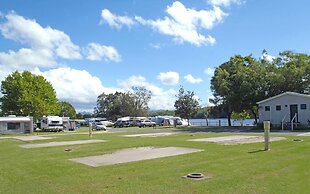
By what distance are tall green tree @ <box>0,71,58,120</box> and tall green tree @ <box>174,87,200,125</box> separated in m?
22.4

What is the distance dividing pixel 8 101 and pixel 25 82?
4287mm

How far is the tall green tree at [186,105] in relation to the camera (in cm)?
6456

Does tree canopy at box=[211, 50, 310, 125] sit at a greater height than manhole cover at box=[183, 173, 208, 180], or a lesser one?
Answer: greater

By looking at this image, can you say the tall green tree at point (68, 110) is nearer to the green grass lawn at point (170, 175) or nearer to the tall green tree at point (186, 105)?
the tall green tree at point (186, 105)

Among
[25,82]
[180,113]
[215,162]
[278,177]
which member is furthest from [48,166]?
[180,113]

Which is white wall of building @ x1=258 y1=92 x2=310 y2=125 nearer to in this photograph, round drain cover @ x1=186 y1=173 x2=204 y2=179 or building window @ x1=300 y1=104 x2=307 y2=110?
building window @ x1=300 y1=104 x2=307 y2=110

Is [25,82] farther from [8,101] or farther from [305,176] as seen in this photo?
[305,176]

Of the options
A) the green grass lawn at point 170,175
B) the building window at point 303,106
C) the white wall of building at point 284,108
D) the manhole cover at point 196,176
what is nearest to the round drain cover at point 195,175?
the manhole cover at point 196,176

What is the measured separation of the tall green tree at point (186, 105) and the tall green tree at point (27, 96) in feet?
73.4

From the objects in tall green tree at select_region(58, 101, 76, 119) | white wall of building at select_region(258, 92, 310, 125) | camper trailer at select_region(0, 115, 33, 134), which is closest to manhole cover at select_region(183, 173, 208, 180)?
white wall of building at select_region(258, 92, 310, 125)

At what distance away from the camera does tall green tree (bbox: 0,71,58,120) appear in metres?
55.8

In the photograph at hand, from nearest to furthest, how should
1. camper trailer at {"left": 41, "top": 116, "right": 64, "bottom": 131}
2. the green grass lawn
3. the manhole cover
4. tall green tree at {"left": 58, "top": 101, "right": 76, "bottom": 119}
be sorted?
the green grass lawn < the manhole cover < camper trailer at {"left": 41, "top": 116, "right": 64, "bottom": 131} < tall green tree at {"left": 58, "top": 101, "right": 76, "bottom": 119}

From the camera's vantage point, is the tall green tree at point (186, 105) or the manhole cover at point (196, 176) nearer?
the manhole cover at point (196, 176)

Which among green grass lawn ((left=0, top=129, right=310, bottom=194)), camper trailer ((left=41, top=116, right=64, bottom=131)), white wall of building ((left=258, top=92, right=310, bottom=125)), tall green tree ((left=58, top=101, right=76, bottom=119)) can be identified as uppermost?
tall green tree ((left=58, top=101, right=76, bottom=119))
